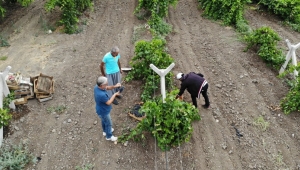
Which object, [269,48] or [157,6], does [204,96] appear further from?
[157,6]

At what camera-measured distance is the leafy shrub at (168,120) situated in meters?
4.94

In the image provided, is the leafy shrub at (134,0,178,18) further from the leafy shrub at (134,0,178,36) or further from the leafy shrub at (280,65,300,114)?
the leafy shrub at (280,65,300,114)

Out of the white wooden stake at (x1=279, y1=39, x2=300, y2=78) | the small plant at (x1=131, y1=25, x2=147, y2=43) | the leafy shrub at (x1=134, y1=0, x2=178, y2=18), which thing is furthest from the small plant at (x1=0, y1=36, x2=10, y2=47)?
the white wooden stake at (x1=279, y1=39, x2=300, y2=78)

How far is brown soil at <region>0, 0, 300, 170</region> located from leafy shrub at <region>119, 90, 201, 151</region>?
1.27 ft

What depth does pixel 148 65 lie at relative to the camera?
6.73 metres

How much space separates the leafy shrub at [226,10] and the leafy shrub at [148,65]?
14.4 ft

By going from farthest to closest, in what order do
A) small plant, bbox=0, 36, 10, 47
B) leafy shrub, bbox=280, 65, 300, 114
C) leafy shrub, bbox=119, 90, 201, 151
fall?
small plant, bbox=0, 36, 10, 47 < leafy shrub, bbox=280, 65, 300, 114 < leafy shrub, bbox=119, 90, 201, 151

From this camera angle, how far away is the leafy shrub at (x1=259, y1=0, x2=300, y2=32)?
10062mm

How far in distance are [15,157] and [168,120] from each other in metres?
3.07

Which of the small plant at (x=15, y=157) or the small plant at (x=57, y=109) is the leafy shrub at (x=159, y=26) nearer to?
the small plant at (x=57, y=109)

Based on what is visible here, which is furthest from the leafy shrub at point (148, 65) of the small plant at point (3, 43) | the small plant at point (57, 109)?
the small plant at point (3, 43)

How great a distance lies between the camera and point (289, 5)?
10.2 m

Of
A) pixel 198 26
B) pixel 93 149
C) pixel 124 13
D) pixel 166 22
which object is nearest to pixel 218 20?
pixel 198 26

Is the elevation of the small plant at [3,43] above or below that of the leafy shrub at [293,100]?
below
